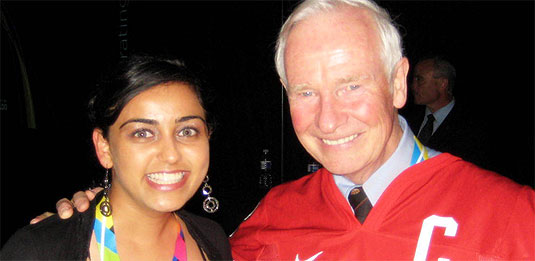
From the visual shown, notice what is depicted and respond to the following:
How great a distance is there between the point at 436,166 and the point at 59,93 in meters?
4.10

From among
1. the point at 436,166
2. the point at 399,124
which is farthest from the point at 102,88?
the point at 436,166

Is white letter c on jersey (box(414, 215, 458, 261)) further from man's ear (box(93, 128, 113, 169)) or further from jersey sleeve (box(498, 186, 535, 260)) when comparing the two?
man's ear (box(93, 128, 113, 169))

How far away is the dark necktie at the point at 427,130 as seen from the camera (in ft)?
12.6

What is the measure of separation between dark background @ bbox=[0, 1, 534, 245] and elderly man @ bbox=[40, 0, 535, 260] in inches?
95.3

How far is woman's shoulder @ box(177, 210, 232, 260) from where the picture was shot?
1822 mm

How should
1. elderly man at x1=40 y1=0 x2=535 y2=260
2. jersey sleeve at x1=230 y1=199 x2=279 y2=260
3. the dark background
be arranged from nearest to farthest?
elderly man at x1=40 y1=0 x2=535 y2=260 < jersey sleeve at x1=230 y1=199 x2=279 y2=260 < the dark background

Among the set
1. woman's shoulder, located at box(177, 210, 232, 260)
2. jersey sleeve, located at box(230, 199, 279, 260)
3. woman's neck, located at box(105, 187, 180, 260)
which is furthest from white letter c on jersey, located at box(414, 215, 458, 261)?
woman's neck, located at box(105, 187, 180, 260)

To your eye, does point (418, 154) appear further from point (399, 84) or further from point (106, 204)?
point (106, 204)

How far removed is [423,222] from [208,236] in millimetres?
982

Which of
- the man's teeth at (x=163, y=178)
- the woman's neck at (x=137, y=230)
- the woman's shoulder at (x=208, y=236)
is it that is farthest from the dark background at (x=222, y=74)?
the man's teeth at (x=163, y=178)

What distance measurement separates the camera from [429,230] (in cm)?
140

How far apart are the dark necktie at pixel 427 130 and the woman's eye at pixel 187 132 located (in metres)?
2.85

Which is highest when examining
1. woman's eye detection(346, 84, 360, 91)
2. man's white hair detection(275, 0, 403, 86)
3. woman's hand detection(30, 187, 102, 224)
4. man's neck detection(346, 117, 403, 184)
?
man's white hair detection(275, 0, 403, 86)

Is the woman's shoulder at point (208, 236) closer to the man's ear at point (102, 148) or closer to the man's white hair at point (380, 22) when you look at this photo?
the man's ear at point (102, 148)
